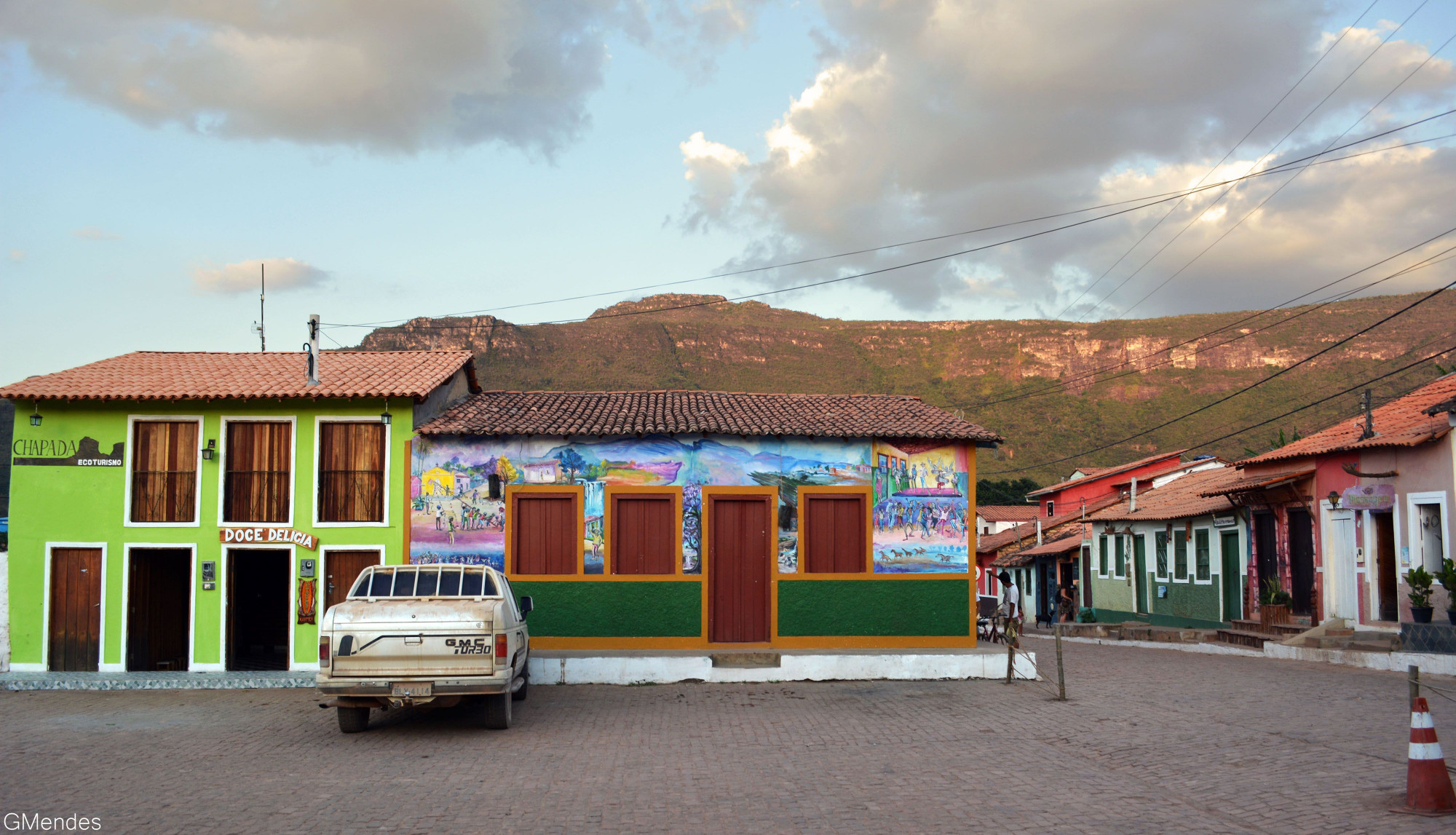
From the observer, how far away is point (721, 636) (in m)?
16.0

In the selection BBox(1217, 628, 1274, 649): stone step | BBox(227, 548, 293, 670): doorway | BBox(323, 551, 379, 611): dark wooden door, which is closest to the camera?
BBox(323, 551, 379, 611): dark wooden door

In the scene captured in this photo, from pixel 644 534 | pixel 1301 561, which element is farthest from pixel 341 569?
pixel 1301 561

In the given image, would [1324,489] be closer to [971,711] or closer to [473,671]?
[971,711]

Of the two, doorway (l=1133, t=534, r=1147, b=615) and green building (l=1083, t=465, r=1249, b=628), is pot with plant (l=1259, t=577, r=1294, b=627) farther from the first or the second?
doorway (l=1133, t=534, r=1147, b=615)

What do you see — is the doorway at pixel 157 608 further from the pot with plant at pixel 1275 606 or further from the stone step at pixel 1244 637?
the pot with plant at pixel 1275 606

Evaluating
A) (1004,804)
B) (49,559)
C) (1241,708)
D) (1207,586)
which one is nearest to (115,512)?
(49,559)

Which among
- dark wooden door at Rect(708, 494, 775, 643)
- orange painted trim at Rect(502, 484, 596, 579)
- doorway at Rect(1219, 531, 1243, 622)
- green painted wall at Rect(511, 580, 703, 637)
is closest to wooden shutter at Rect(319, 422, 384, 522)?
orange painted trim at Rect(502, 484, 596, 579)

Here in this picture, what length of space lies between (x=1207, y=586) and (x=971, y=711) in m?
16.1

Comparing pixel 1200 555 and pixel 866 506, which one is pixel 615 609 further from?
pixel 1200 555

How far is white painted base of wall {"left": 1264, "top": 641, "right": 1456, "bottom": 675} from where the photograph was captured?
15.1 m

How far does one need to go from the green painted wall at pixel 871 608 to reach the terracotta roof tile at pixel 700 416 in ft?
7.83

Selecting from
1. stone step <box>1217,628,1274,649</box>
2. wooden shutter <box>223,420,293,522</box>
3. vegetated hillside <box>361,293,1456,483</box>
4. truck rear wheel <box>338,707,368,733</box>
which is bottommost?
stone step <box>1217,628,1274,649</box>

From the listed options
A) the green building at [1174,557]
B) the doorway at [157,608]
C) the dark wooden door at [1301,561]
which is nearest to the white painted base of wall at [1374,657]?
the dark wooden door at [1301,561]

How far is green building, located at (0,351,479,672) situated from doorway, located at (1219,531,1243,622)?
62.9ft
